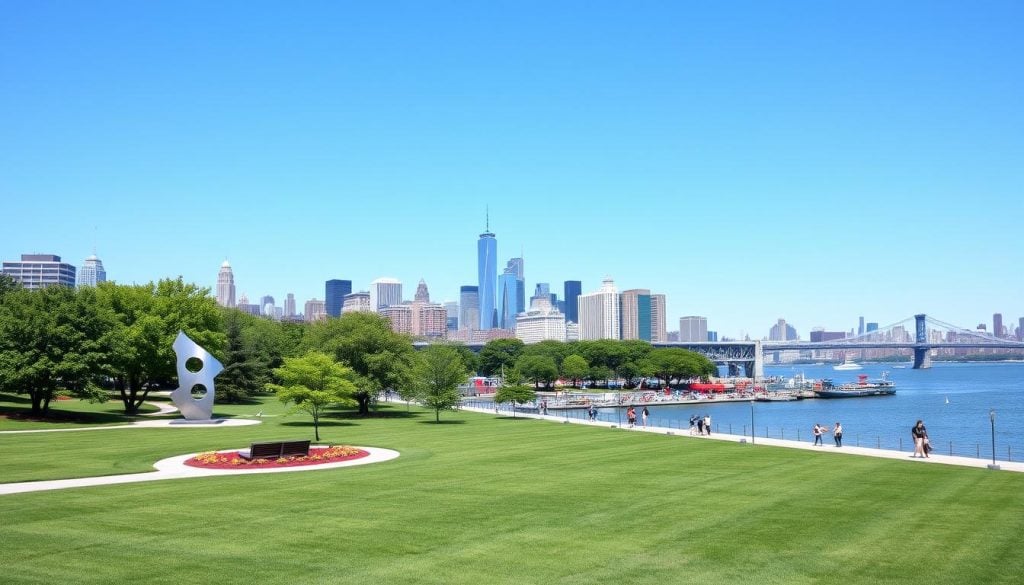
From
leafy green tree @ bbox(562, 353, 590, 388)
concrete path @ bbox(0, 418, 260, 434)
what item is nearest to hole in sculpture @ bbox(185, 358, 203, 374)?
concrete path @ bbox(0, 418, 260, 434)

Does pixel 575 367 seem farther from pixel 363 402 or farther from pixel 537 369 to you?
pixel 363 402

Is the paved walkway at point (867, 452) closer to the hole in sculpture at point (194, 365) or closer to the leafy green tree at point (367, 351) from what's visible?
the leafy green tree at point (367, 351)

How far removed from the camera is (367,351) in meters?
67.5

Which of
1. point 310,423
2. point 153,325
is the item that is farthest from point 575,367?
point 310,423

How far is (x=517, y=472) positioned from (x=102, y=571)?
16447 millimetres

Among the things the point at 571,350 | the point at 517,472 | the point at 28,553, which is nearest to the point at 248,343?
the point at 517,472

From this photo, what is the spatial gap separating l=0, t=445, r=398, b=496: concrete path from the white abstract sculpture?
20.3 m

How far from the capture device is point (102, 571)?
15.7 metres

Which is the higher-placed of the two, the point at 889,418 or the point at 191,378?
the point at 191,378

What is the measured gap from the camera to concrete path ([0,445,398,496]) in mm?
25878

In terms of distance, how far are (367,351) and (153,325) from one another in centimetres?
1688

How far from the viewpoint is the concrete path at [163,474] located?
84.9ft

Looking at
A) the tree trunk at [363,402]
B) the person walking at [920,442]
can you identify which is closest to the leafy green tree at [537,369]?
the tree trunk at [363,402]

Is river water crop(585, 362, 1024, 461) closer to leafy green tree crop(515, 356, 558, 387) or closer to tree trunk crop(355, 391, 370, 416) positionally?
tree trunk crop(355, 391, 370, 416)
